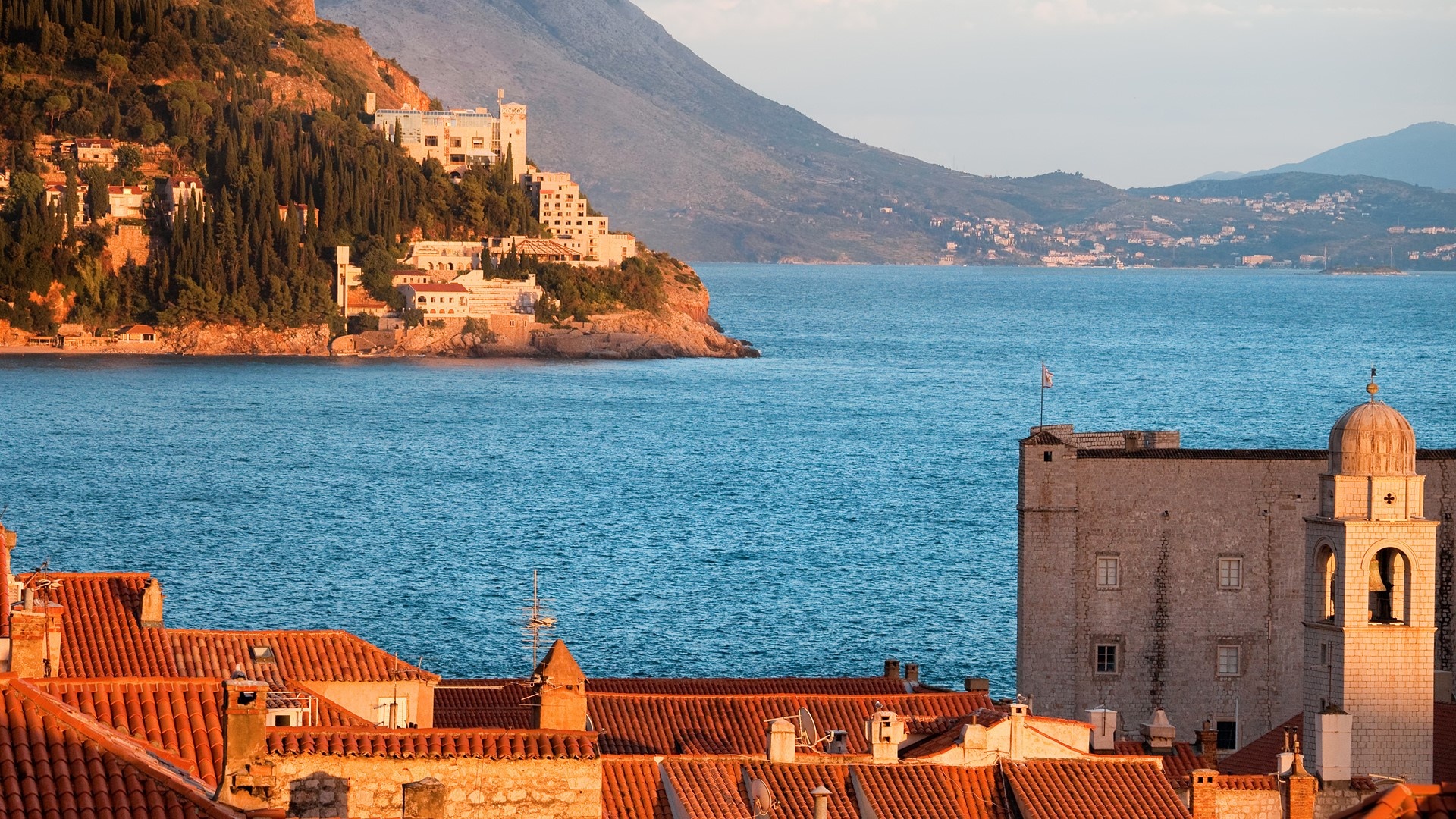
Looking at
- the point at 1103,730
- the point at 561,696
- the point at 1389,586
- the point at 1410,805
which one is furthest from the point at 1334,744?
the point at 1410,805

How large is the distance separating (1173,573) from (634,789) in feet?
58.6

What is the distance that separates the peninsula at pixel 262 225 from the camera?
156m

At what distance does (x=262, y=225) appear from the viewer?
158m

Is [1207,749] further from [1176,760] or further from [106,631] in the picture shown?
[106,631]

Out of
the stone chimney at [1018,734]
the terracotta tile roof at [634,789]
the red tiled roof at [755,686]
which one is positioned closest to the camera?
the terracotta tile roof at [634,789]

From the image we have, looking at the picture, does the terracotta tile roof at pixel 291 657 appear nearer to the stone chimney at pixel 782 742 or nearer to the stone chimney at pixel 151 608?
the stone chimney at pixel 151 608

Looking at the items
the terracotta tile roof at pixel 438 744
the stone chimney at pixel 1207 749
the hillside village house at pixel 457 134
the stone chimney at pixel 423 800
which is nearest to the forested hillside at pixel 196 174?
the hillside village house at pixel 457 134

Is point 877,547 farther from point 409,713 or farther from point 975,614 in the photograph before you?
point 409,713

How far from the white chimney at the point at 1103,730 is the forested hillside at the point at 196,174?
13244 centimetres

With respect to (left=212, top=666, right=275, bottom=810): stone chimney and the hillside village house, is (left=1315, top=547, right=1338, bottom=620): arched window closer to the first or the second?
(left=212, top=666, right=275, bottom=810): stone chimney

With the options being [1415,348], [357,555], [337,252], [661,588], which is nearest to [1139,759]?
[661,588]

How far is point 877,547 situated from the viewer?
6956 centimetres

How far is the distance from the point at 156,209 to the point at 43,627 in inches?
6012

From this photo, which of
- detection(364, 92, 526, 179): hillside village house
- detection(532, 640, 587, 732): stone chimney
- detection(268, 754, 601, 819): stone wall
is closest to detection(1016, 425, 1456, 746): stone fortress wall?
detection(532, 640, 587, 732): stone chimney
